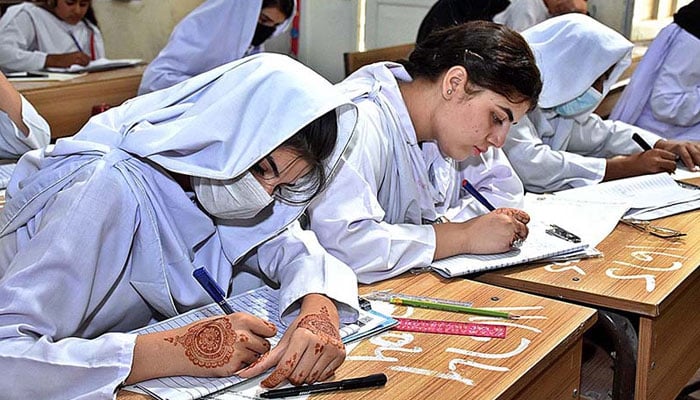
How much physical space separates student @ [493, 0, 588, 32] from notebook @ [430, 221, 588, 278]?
204 centimetres

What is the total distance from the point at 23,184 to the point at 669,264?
1123mm

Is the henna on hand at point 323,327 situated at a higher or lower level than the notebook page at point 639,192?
higher

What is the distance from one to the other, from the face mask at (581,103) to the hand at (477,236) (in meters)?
0.86

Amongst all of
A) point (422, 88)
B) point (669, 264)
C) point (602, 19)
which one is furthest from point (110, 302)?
point (602, 19)

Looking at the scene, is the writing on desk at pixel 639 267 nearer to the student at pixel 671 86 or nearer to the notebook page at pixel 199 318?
the notebook page at pixel 199 318

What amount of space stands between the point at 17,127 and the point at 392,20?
348 centimetres

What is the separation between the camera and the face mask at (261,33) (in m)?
3.40

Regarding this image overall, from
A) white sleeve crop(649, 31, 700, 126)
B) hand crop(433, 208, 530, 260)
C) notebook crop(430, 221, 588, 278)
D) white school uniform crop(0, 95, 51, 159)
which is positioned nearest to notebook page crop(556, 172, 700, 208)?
notebook crop(430, 221, 588, 278)

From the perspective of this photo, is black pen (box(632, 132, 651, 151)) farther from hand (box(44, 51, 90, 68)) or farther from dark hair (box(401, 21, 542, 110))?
hand (box(44, 51, 90, 68))

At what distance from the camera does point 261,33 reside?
345 cm

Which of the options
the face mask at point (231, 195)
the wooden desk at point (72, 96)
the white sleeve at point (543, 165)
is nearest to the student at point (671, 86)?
the white sleeve at point (543, 165)

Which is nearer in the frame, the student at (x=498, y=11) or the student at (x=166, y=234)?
the student at (x=166, y=234)

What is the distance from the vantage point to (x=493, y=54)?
1612mm

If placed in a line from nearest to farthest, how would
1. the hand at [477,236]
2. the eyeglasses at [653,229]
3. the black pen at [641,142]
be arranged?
1. the hand at [477,236]
2. the eyeglasses at [653,229]
3. the black pen at [641,142]
